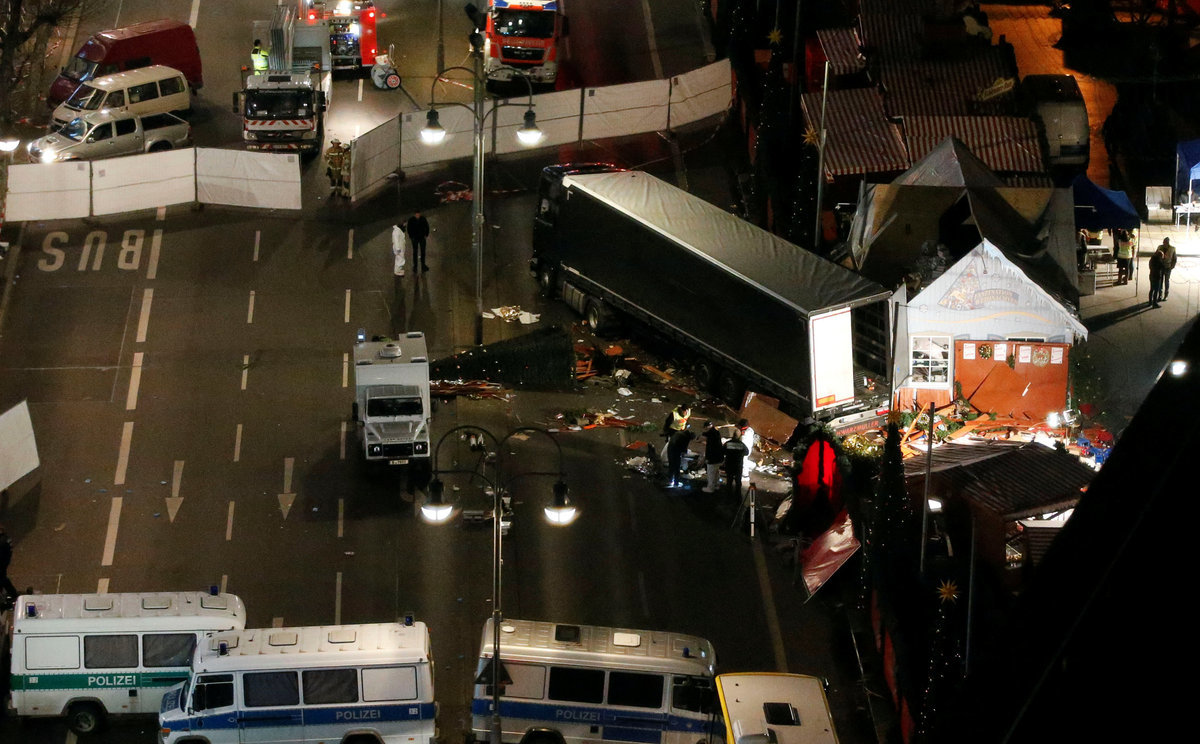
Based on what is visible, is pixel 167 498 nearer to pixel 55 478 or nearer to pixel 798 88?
pixel 55 478

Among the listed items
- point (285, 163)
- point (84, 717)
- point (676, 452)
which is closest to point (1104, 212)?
point (676, 452)

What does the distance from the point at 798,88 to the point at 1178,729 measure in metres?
36.4

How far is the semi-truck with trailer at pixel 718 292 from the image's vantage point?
29.7 m

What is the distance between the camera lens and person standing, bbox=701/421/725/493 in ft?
93.9

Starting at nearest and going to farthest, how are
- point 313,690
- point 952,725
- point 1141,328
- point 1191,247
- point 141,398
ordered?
point 952,725 < point 313,690 < point 141,398 < point 1141,328 < point 1191,247

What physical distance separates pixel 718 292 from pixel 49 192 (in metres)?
17.6

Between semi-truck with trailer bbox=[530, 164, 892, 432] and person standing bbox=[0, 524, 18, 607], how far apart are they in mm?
13774

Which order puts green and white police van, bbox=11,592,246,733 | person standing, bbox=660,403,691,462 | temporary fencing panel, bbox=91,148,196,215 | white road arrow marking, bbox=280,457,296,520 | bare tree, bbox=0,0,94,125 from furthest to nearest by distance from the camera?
bare tree, bbox=0,0,94,125, temporary fencing panel, bbox=91,148,196,215, person standing, bbox=660,403,691,462, white road arrow marking, bbox=280,457,296,520, green and white police van, bbox=11,592,246,733

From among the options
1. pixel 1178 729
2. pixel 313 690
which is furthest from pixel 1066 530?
pixel 313 690

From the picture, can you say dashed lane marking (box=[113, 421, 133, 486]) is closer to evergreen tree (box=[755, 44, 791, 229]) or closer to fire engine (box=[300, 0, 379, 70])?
evergreen tree (box=[755, 44, 791, 229])

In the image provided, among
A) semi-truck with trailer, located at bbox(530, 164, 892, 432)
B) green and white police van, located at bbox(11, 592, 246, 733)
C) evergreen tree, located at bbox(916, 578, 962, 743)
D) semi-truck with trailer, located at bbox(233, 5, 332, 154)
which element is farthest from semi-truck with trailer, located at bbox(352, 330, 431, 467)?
semi-truck with trailer, located at bbox(233, 5, 332, 154)

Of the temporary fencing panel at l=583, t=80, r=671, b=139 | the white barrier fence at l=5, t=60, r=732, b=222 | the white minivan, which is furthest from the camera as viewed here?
the temporary fencing panel at l=583, t=80, r=671, b=139

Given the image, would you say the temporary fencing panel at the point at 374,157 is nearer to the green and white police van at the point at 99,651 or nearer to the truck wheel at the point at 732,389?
the truck wheel at the point at 732,389

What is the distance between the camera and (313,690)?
2136 cm
